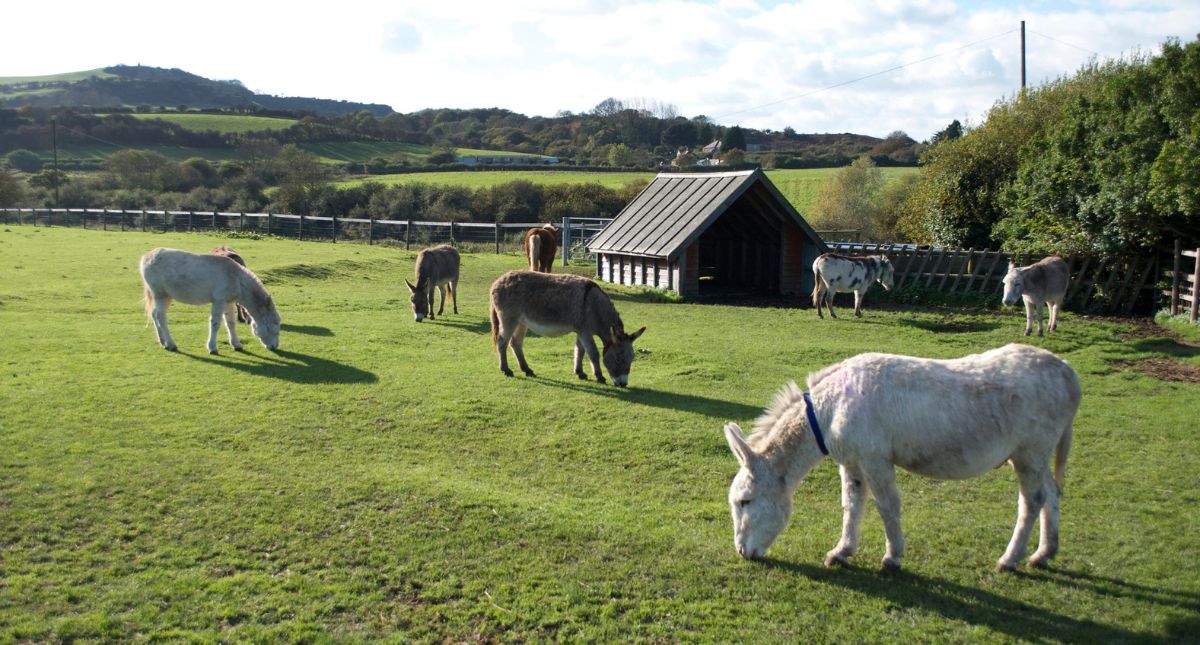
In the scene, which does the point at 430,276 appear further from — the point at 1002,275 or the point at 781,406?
the point at 1002,275

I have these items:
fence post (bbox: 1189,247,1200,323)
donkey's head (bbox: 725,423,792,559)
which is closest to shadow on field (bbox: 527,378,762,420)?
donkey's head (bbox: 725,423,792,559)

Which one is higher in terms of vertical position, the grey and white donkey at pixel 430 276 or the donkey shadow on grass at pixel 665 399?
the grey and white donkey at pixel 430 276

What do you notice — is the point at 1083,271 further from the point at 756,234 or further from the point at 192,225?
the point at 192,225

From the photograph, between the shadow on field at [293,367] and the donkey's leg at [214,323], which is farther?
the donkey's leg at [214,323]

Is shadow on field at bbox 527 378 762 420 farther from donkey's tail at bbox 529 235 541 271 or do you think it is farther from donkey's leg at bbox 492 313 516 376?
donkey's tail at bbox 529 235 541 271

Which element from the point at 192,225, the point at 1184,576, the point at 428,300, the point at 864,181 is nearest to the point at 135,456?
the point at 1184,576

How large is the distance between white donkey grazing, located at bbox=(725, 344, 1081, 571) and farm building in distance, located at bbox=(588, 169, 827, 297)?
18215 mm

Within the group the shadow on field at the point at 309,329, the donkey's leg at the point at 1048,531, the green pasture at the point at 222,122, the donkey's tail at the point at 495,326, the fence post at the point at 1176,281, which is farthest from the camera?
the green pasture at the point at 222,122

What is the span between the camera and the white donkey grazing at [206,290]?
13805 millimetres

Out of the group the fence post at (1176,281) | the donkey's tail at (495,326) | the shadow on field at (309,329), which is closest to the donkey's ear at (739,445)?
the donkey's tail at (495,326)

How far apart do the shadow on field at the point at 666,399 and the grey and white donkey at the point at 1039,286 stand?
970 cm

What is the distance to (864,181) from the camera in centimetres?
5047

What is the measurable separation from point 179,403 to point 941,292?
2088 cm

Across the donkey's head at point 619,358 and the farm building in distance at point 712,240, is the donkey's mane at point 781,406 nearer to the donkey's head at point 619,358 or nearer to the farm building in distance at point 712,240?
the donkey's head at point 619,358
